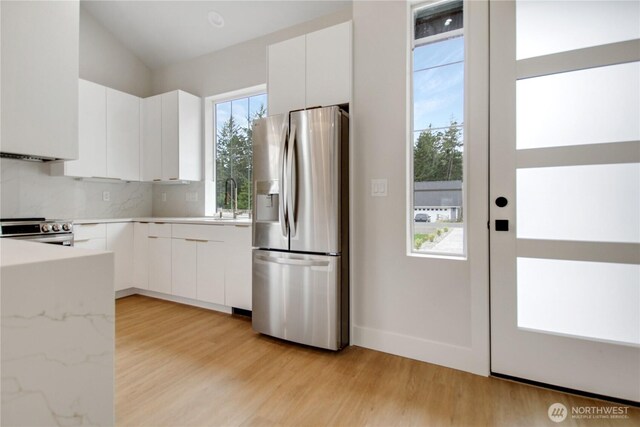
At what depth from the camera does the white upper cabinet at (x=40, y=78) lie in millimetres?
2521

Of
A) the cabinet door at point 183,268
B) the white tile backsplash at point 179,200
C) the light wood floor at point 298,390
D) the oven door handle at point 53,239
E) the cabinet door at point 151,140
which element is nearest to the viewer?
the light wood floor at point 298,390

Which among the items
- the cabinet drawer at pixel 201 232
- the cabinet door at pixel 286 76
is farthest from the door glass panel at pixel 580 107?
the cabinet drawer at pixel 201 232

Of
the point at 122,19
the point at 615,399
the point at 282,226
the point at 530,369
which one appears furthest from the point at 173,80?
the point at 615,399

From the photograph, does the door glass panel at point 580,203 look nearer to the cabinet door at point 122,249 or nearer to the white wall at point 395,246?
the white wall at point 395,246

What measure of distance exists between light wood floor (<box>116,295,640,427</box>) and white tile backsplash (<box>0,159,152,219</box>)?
1.89 meters

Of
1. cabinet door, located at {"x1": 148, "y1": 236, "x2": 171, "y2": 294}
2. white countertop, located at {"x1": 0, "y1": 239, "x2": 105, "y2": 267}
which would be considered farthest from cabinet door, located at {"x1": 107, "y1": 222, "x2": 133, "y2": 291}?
white countertop, located at {"x1": 0, "y1": 239, "x2": 105, "y2": 267}

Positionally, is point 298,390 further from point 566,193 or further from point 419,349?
point 566,193

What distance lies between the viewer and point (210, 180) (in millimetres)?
3951

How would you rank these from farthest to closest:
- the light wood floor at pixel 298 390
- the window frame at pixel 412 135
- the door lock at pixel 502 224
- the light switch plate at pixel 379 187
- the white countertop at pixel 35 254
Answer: the light switch plate at pixel 379 187
the window frame at pixel 412 135
the door lock at pixel 502 224
the light wood floor at pixel 298 390
the white countertop at pixel 35 254

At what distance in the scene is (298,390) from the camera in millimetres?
1779

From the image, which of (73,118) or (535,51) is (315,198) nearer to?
(535,51)

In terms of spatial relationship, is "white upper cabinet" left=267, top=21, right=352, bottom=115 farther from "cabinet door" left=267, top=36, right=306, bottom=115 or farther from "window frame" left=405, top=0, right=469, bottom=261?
"window frame" left=405, top=0, right=469, bottom=261

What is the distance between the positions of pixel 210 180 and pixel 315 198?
7.05ft

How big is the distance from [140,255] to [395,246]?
288cm
